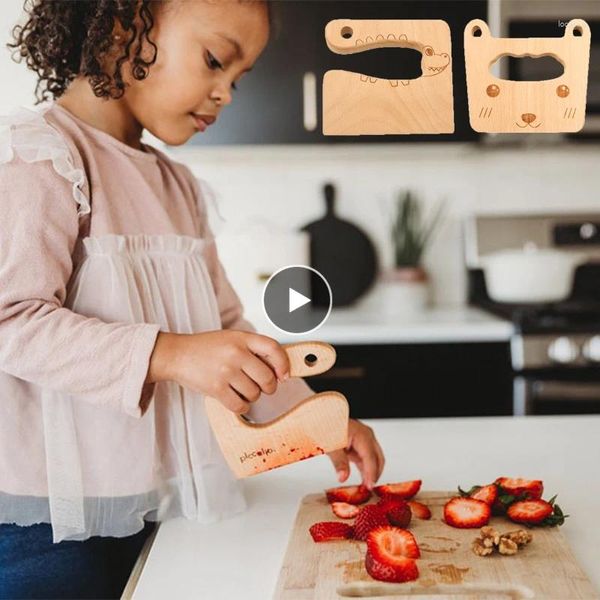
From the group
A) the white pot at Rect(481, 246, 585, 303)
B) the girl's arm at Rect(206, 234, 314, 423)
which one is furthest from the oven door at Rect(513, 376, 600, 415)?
the girl's arm at Rect(206, 234, 314, 423)

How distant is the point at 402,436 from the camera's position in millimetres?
570

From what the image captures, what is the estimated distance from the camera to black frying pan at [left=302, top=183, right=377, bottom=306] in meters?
1.25

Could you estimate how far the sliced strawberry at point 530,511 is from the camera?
398 mm

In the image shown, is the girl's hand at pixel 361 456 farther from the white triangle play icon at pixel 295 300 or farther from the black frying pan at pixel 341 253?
the black frying pan at pixel 341 253

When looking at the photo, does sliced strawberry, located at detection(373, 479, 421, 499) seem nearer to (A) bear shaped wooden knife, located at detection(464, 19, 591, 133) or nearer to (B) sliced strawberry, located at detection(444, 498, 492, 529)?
(B) sliced strawberry, located at detection(444, 498, 492, 529)

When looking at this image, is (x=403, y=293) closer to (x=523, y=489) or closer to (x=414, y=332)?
(x=414, y=332)

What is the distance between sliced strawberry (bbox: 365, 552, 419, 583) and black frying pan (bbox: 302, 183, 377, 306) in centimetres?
90

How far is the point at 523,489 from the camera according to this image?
42cm

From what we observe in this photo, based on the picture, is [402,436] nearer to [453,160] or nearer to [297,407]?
[297,407]

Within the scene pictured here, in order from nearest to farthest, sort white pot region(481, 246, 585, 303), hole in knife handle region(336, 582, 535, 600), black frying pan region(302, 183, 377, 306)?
1. hole in knife handle region(336, 582, 535, 600)
2. white pot region(481, 246, 585, 303)
3. black frying pan region(302, 183, 377, 306)

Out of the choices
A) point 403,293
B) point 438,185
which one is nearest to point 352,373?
point 403,293

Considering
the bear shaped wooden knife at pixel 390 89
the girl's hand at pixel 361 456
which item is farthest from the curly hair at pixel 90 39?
the girl's hand at pixel 361 456

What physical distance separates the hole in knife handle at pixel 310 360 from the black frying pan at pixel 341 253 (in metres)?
0.88

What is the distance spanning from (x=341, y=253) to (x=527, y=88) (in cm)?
92
